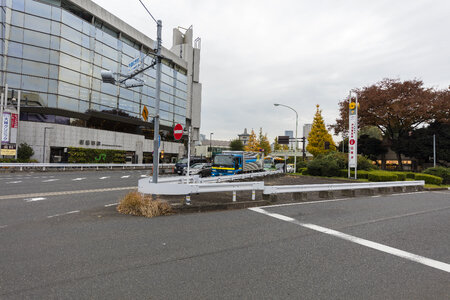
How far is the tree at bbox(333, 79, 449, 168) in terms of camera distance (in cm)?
3222

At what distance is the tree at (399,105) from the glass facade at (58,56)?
32.6m

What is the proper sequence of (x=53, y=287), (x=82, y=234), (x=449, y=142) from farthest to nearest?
(x=449, y=142) < (x=82, y=234) < (x=53, y=287)

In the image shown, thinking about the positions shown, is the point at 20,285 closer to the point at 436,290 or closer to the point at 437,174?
the point at 436,290

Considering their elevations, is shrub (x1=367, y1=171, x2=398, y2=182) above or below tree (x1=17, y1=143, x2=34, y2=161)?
below

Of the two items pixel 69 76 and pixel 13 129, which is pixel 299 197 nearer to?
pixel 13 129

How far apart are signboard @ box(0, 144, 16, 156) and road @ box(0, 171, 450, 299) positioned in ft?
76.5

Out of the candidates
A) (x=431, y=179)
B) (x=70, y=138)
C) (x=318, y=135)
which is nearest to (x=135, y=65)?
(x=431, y=179)

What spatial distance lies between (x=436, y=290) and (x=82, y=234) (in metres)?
6.44

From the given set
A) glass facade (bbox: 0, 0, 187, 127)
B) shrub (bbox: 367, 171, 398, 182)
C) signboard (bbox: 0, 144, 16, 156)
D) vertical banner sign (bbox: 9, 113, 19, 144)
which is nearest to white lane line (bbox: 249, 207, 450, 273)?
shrub (bbox: 367, 171, 398, 182)

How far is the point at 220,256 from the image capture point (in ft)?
14.1

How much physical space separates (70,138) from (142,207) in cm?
3149

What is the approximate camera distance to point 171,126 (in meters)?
53.6

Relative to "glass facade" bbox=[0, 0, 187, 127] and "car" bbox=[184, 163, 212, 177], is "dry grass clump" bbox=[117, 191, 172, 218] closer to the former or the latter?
"car" bbox=[184, 163, 212, 177]

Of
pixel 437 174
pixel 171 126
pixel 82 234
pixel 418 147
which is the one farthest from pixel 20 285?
pixel 171 126
